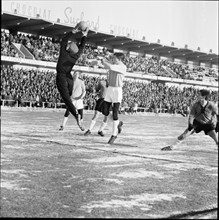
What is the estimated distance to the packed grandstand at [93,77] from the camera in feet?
7.33

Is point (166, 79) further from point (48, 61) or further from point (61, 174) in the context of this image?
point (61, 174)

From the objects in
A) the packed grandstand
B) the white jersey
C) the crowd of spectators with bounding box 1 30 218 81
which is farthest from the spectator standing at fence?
the packed grandstand

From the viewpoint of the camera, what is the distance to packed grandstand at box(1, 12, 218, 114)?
223 cm

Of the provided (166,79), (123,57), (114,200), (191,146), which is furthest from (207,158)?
(123,57)

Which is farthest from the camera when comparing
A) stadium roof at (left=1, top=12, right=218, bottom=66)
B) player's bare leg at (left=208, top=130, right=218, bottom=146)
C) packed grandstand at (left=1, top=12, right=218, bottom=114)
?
packed grandstand at (left=1, top=12, right=218, bottom=114)

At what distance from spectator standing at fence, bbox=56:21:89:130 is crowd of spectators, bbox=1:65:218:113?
0.65 meters

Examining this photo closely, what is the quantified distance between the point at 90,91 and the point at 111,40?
365mm

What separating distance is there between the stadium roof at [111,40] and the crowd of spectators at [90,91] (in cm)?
18

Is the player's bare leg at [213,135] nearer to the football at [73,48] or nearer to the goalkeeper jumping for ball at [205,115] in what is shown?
the goalkeeper jumping for ball at [205,115]

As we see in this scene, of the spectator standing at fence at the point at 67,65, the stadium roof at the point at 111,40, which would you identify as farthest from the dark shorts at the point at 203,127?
the spectator standing at fence at the point at 67,65

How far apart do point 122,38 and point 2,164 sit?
967cm

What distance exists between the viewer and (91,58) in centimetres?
231

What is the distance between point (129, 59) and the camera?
2.32 metres

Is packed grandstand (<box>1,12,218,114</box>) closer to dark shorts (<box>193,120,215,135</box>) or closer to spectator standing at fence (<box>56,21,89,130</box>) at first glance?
dark shorts (<box>193,120,215,135</box>)
